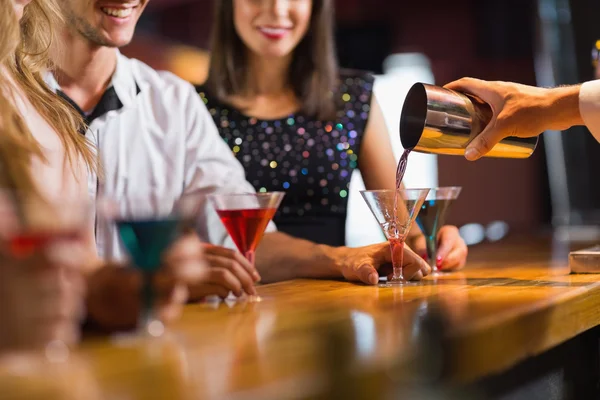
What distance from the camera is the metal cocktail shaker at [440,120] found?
2010mm

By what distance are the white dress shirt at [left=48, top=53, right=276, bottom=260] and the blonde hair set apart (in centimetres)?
28

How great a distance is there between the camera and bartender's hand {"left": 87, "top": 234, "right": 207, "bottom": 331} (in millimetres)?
1200

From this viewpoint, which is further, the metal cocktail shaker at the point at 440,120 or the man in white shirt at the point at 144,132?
the man in white shirt at the point at 144,132

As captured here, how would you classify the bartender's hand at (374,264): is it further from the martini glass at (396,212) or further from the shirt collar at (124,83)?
the shirt collar at (124,83)

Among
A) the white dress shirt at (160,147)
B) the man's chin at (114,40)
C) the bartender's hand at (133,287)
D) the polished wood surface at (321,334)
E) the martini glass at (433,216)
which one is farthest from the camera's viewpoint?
the white dress shirt at (160,147)

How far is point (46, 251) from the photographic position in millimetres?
1020

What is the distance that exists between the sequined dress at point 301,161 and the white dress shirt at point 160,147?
1.32 feet

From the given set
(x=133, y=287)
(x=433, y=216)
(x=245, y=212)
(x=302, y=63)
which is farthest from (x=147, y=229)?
(x=302, y=63)

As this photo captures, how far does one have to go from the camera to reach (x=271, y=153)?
319 centimetres

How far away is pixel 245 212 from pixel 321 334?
0.62 m

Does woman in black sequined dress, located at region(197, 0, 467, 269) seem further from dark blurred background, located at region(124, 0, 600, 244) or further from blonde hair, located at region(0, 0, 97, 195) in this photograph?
dark blurred background, located at region(124, 0, 600, 244)

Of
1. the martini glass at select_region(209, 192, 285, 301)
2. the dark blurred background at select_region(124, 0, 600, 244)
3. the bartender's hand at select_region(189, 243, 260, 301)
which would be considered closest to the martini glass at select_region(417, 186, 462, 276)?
the martini glass at select_region(209, 192, 285, 301)

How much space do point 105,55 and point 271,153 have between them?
0.83 metres

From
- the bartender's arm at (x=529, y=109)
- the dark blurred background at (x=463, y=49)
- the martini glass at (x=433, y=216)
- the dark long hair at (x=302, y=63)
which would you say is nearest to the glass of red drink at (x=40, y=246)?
the bartender's arm at (x=529, y=109)
